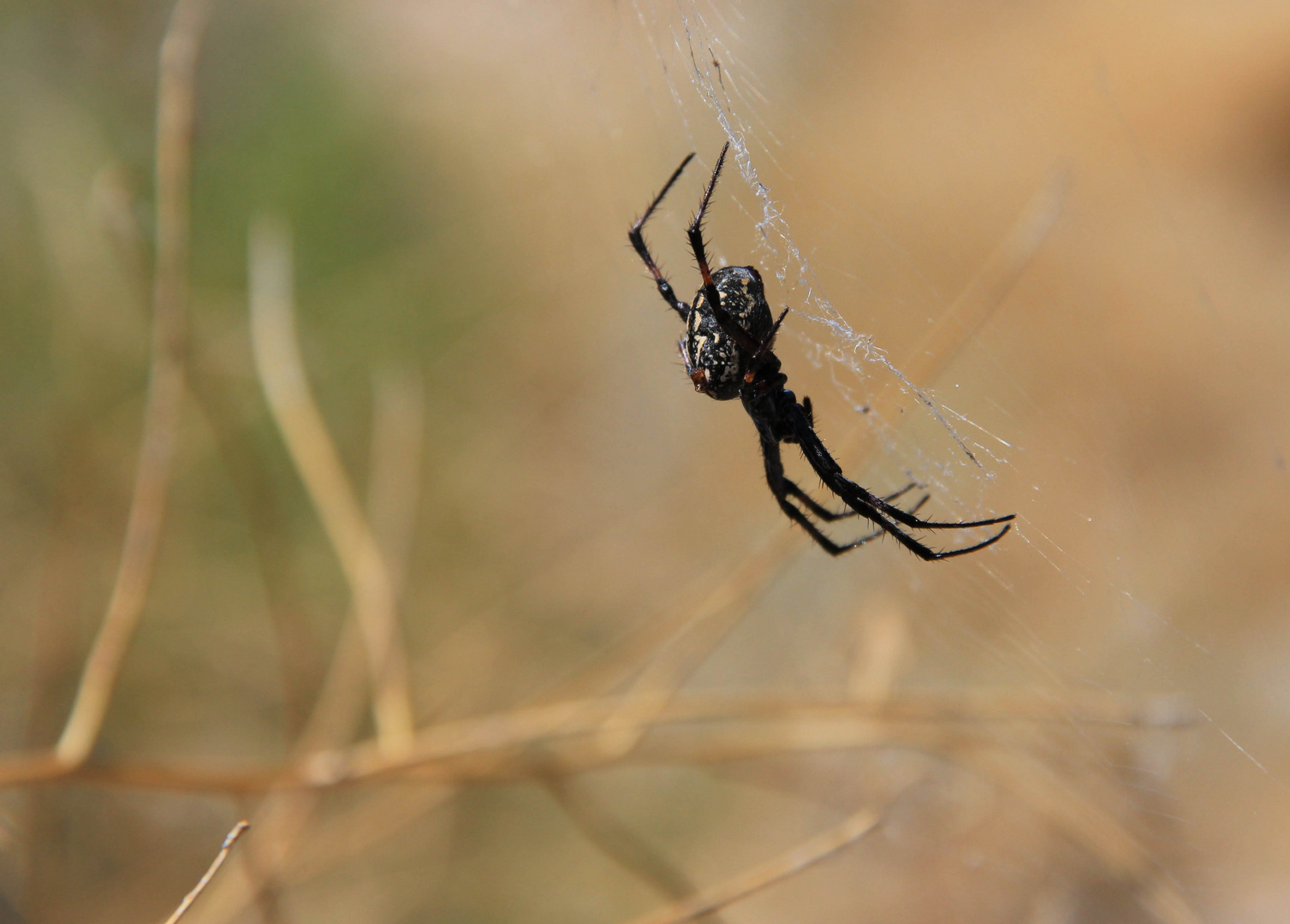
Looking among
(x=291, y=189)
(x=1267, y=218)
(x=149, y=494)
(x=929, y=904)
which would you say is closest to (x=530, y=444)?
(x=291, y=189)

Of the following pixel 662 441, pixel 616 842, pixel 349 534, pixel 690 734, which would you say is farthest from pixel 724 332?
pixel 662 441

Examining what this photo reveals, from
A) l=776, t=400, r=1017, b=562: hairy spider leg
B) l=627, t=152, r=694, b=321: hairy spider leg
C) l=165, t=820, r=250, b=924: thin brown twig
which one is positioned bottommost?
l=776, t=400, r=1017, b=562: hairy spider leg

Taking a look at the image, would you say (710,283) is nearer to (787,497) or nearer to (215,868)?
(787,497)

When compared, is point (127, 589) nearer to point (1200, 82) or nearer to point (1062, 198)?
point (1062, 198)

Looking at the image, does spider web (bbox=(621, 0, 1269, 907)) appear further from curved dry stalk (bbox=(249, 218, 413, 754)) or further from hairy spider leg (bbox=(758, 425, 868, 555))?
curved dry stalk (bbox=(249, 218, 413, 754))

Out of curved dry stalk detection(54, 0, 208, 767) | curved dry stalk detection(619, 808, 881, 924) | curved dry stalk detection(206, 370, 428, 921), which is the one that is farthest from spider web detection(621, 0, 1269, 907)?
curved dry stalk detection(206, 370, 428, 921)
